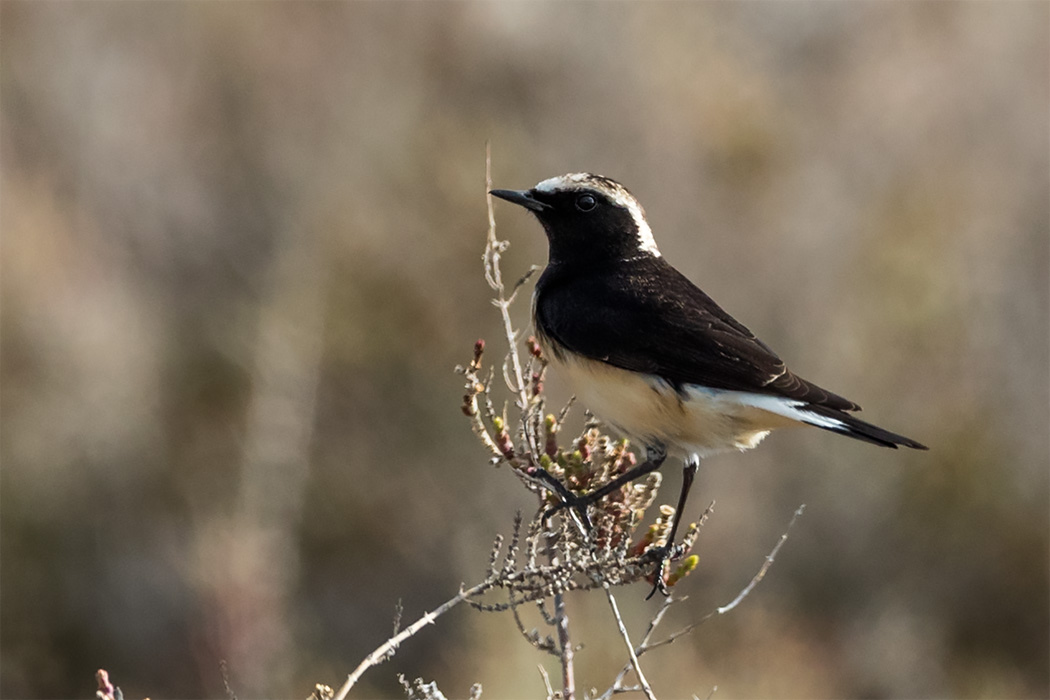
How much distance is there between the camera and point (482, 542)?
10453 millimetres

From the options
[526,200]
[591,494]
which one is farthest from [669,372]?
[526,200]

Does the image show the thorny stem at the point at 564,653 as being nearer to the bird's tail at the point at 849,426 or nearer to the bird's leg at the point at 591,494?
the bird's leg at the point at 591,494

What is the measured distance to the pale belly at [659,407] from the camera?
15.4 ft

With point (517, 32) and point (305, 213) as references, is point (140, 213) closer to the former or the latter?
point (305, 213)

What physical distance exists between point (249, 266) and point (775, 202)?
628cm

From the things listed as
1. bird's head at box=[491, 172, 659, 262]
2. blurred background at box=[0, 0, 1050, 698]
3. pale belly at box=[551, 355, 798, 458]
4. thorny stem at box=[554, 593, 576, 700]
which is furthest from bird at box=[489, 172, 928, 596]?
blurred background at box=[0, 0, 1050, 698]

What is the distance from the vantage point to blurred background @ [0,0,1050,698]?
389 inches

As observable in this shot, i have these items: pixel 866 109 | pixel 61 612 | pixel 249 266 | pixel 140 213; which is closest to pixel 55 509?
pixel 61 612

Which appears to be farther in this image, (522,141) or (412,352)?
(522,141)

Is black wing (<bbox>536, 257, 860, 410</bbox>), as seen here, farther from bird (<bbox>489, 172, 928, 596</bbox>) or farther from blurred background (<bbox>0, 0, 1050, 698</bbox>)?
blurred background (<bbox>0, 0, 1050, 698</bbox>)

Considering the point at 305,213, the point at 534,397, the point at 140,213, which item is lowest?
the point at 534,397

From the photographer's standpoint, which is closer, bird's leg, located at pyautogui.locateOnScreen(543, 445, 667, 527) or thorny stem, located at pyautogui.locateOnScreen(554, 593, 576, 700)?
thorny stem, located at pyautogui.locateOnScreen(554, 593, 576, 700)

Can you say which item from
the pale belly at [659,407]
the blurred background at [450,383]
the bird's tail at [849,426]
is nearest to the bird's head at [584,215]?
the pale belly at [659,407]

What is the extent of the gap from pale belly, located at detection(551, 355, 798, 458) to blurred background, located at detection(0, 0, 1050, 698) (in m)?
3.90
